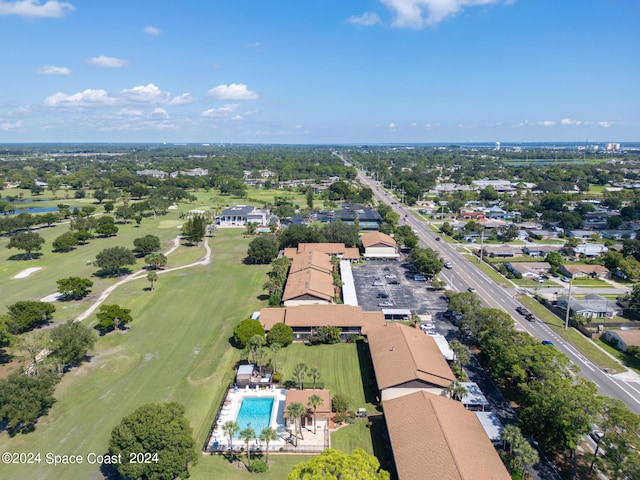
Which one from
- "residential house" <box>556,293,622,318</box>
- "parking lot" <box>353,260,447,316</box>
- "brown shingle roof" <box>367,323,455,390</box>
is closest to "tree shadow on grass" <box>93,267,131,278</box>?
"parking lot" <box>353,260,447,316</box>

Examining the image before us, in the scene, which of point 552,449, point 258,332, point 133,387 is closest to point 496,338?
point 552,449

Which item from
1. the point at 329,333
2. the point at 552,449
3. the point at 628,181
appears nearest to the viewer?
the point at 552,449

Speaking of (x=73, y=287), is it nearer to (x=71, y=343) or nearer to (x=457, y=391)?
(x=71, y=343)

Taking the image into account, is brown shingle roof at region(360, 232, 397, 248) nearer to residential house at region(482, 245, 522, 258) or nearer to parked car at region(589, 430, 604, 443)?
residential house at region(482, 245, 522, 258)

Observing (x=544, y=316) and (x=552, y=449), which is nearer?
(x=552, y=449)

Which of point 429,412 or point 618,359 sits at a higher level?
point 429,412

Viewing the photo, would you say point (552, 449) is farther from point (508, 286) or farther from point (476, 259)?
point (476, 259)

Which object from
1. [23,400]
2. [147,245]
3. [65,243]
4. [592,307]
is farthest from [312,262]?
[65,243]

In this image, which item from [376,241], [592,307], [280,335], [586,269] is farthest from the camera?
[376,241]
